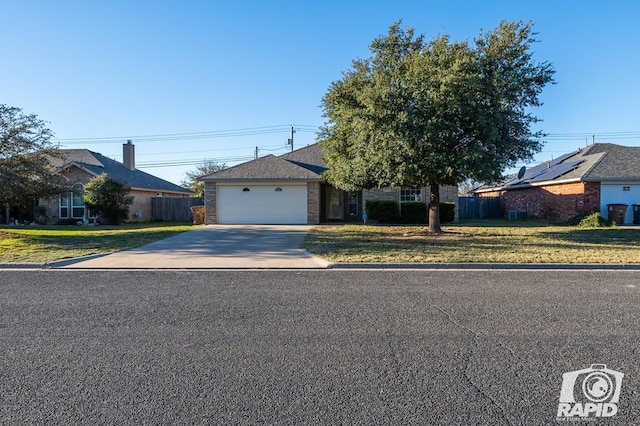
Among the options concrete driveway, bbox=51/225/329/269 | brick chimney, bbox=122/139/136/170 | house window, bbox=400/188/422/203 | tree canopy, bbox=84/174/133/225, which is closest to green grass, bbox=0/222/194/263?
concrete driveway, bbox=51/225/329/269

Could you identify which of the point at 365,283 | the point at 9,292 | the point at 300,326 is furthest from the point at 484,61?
the point at 9,292

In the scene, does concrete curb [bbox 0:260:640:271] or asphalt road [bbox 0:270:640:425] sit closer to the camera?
asphalt road [bbox 0:270:640:425]

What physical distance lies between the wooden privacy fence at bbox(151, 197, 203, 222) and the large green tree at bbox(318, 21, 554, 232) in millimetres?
16527

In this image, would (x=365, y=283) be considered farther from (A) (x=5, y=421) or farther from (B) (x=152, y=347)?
(A) (x=5, y=421)

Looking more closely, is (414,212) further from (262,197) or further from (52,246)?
(52,246)

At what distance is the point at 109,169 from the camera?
89.7ft

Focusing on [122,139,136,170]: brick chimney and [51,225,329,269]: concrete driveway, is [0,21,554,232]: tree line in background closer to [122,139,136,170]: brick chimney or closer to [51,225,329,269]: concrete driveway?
[51,225,329,269]: concrete driveway

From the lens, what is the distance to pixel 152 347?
4.17 meters

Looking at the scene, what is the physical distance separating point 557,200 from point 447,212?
804cm

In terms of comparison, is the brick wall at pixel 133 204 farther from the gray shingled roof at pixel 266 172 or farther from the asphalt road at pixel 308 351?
the asphalt road at pixel 308 351

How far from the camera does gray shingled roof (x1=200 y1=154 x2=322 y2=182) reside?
2081 centimetres

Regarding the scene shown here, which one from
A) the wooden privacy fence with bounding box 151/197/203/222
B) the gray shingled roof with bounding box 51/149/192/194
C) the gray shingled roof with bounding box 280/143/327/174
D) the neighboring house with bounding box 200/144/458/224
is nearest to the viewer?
the neighboring house with bounding box 200/144/458/224

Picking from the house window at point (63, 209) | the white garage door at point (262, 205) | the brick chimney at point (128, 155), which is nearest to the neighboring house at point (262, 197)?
the white garage door at point (262, 205)

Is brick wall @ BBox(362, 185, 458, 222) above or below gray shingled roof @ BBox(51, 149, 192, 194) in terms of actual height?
below
